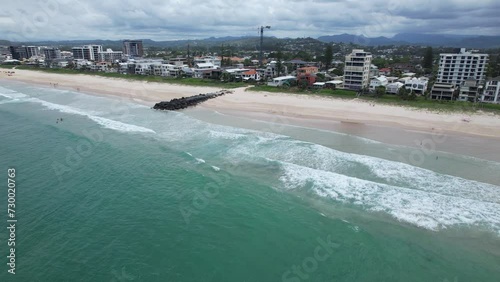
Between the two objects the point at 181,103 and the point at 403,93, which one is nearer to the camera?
the point at 403,93

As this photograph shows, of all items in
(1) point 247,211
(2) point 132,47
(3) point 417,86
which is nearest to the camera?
(1) point 247,211

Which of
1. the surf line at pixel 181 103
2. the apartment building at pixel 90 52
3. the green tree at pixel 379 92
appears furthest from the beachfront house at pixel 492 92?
the apartment building at pixel 90 52

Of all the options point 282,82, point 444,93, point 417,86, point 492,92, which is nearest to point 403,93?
point 417,86

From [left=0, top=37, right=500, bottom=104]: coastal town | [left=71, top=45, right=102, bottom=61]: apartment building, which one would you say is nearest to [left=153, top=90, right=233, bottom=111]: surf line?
[left=0, top=37, right=500, bottom=104]: coastal town

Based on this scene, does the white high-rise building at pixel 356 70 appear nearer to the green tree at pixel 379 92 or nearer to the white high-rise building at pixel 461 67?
the green tree at pixel 379 92

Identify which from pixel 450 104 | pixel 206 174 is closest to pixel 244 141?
pixel 206 174

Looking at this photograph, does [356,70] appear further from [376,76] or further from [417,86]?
[376,76]
